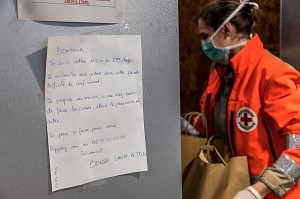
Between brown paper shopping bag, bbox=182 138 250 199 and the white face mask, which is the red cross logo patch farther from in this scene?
the white face mask

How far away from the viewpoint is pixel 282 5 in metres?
1.72

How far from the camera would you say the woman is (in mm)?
1312

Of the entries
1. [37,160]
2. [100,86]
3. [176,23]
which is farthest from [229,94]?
[37,160]

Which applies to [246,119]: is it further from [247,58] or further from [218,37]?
[218,37]

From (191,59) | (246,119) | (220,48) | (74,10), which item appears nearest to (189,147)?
(246,119)

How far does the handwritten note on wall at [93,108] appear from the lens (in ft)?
2.85

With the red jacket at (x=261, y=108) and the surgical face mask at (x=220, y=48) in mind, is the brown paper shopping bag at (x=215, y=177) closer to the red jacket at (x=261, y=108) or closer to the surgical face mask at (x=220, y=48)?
the red jacket at (x=261, y=108)

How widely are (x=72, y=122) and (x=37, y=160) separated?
0.35 ft

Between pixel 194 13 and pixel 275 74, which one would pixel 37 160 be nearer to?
pixel 275 74

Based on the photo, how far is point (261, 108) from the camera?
55.5 inches

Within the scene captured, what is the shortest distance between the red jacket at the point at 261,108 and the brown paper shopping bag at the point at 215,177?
69 mm

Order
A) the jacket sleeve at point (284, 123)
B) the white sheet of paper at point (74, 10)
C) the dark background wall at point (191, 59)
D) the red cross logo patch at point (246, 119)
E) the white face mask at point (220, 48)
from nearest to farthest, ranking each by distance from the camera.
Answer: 1. the white sheet of paper at point (74, 10)
2. the jacket sleeve at point (284, 123)
3. the red cross logo patch at point (246, 119)
4. the white face mask at point (220, 48)
5. the dark background wall at point (191, 59)

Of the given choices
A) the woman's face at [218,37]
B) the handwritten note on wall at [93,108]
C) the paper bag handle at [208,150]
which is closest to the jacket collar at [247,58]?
the woman's face at [218,37]

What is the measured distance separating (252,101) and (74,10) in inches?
30.2
